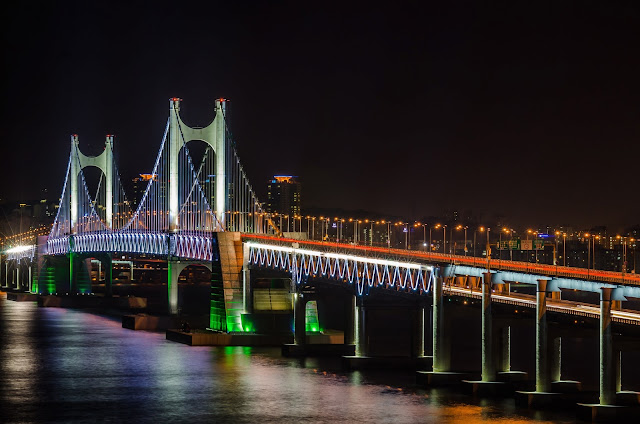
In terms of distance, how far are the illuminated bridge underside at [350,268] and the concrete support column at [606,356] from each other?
12410 millimetres

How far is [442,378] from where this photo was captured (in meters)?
50.7

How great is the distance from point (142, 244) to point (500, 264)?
43849mm

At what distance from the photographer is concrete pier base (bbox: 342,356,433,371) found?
59.1 m

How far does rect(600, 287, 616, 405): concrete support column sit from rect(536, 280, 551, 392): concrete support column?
342 cm

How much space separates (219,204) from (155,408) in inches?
1238

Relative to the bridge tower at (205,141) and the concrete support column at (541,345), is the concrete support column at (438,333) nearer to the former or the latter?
the concrete support column at (541,345)

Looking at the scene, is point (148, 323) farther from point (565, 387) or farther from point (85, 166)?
point (565, 387)

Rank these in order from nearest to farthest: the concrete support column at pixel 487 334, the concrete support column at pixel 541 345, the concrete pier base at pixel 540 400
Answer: the concrete support column at pixel 541 345 → the concrete pier base at pixel 540 400 → the concrete support column at pixel 487 334

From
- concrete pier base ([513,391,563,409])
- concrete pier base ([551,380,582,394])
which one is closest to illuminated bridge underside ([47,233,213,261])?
concrete pier base ([551,380,582,394])

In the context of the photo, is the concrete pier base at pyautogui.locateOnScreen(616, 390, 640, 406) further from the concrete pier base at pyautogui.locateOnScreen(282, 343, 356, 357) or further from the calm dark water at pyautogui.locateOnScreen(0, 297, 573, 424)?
the concrete pier base at pyautogui.locateOnScreen(282, 343, 356, 357)

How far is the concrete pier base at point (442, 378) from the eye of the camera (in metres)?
50.5

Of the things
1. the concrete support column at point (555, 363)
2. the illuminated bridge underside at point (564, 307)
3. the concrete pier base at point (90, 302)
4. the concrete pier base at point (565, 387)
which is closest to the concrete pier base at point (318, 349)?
the illuminated bridge underside at point (564, 307)

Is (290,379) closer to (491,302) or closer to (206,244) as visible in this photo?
(491,302)

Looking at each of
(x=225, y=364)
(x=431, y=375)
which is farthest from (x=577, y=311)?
(x=225, y=364)
